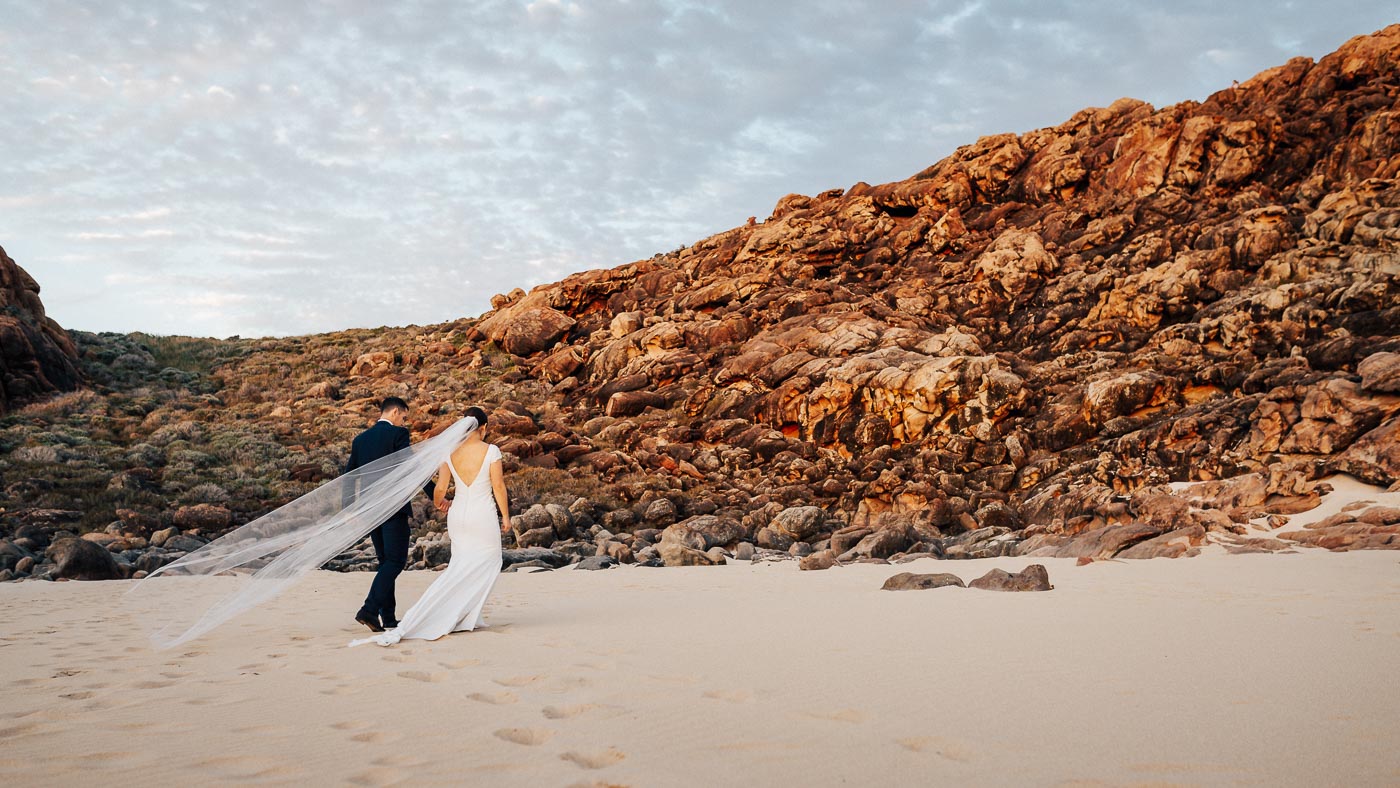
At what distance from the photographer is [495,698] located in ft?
14.5

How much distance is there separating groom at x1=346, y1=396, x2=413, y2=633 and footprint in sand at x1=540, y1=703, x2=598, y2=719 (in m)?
3.54

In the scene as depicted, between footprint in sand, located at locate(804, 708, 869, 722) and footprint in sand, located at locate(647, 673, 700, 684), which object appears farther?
footprint in sand, located at locate(647, 673, 700, 684)

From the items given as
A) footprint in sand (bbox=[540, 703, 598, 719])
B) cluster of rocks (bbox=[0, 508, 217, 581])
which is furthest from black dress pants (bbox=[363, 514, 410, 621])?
cluster of rocks (bbox=[0, 508, 217, 581])

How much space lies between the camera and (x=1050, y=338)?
29.3 metres

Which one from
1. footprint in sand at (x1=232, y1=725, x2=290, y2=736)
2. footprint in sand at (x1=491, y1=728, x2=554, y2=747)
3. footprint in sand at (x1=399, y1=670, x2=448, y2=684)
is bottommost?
footprint in sand at (x1=399, y1=670, x2=448, y2=684)

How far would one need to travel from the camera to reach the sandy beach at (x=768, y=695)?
3.11m

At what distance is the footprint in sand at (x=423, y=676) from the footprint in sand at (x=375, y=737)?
4.32 ft

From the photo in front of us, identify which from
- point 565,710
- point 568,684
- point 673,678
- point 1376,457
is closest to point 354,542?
point 568,684

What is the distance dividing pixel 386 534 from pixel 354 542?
332 mm

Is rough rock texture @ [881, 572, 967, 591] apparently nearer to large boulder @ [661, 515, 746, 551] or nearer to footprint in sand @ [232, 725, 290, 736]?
footprint in sand @ [232, 725, 290, 736]

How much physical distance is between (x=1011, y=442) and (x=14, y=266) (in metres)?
41.2

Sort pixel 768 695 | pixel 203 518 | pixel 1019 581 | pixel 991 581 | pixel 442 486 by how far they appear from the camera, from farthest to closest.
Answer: pixel 203 518 < pixel 991 581 < pixel 1019 581 < pixel 442 486 < pixel 768 695

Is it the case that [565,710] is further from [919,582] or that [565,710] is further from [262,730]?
[919,582]

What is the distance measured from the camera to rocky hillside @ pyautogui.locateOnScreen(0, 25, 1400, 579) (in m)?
17.0
